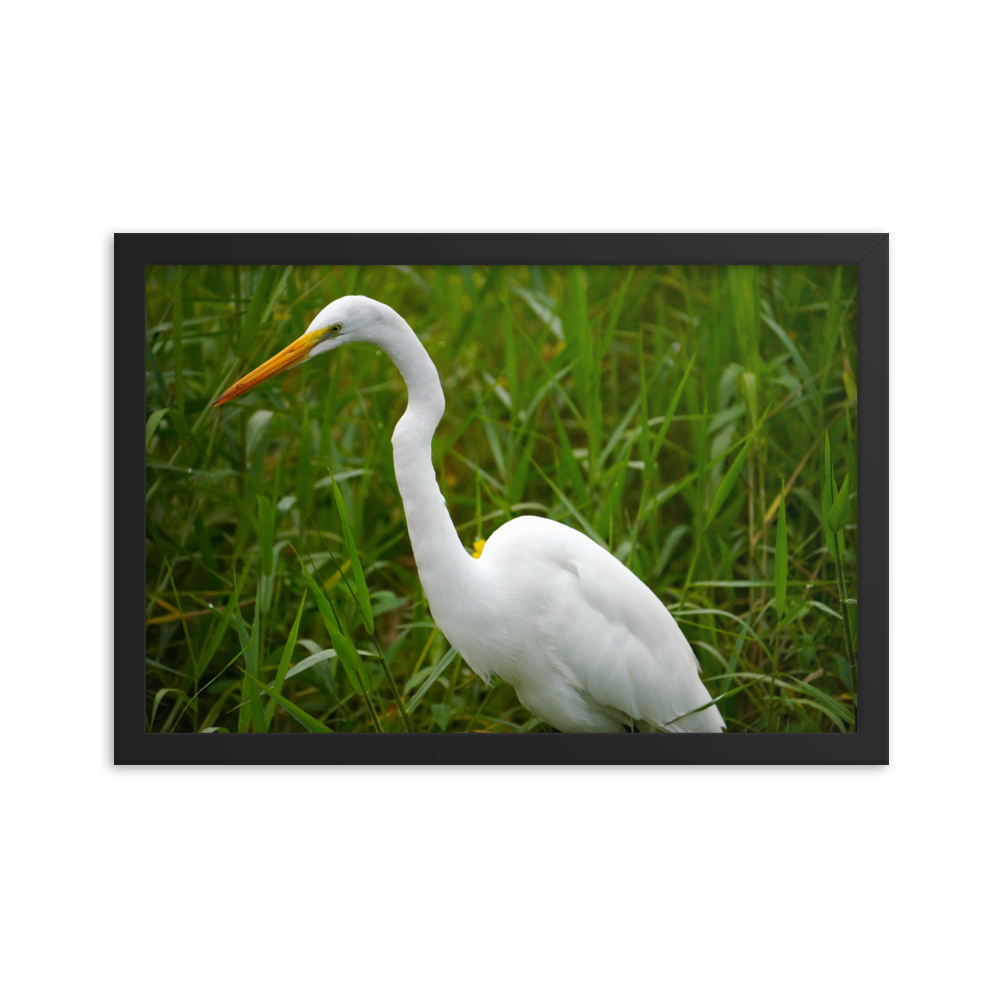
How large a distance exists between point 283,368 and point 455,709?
75 centimetres

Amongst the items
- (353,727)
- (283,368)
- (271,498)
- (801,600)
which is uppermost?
(283,368)

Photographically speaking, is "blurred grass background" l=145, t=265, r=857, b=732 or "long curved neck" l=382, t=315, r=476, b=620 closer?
"long curved neck" l=382, t=315, r=476, b=620

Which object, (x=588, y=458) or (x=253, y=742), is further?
(x=588, y=458)

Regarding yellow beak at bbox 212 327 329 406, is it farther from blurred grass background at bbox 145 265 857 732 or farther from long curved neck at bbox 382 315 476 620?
blurred grass background at bbox 145 265 857 732

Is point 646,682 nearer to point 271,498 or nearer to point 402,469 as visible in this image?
point 402,469

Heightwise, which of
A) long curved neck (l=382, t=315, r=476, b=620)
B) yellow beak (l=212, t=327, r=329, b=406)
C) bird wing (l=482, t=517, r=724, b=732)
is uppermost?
yellow beak (l=212, t=327, r=329, b=406)

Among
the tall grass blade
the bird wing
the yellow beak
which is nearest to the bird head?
the yellow beak

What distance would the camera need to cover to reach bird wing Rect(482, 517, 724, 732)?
1.45 metres

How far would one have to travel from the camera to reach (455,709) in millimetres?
1720

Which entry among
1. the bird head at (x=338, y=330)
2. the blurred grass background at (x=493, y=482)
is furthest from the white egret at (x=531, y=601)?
the blurred grass background at (x=493, y=482)

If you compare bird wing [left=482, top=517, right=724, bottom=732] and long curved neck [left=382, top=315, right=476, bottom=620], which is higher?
long curved neck [left=382, top=315, right=476, bottom=620]
